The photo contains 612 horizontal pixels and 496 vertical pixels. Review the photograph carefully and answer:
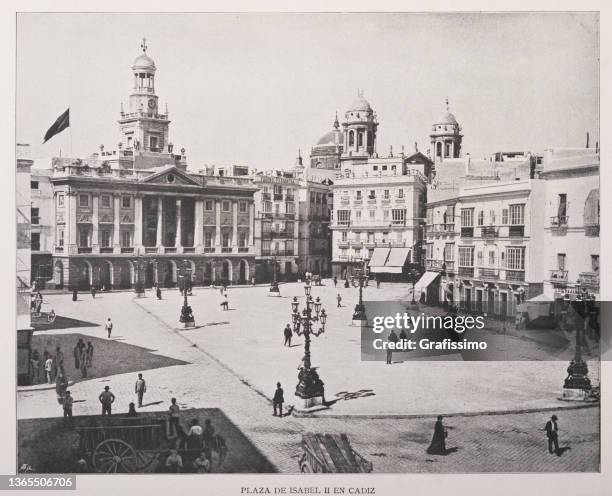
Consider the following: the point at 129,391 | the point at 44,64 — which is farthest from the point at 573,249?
the point at 44,64

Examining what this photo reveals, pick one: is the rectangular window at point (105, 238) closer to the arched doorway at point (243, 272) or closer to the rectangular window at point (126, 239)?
the rectangular window at point (126, 239)

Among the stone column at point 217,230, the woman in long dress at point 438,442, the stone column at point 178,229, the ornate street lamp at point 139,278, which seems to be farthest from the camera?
the stone column at point 217,230

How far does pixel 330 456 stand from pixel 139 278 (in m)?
3.56

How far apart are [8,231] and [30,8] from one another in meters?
2.81

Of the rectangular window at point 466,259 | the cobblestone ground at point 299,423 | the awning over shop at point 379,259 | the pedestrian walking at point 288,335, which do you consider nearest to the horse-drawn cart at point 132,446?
the cobblestone ground at point 299,423

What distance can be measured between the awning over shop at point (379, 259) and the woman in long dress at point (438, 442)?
2.39 m

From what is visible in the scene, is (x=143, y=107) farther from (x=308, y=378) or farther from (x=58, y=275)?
(x=308, y=378)

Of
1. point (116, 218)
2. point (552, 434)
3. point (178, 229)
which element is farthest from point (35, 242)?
point (552, 434)

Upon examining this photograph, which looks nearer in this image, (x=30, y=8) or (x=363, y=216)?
(x=30, y=8)

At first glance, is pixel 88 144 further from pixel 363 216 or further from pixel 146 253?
pixel 363 216

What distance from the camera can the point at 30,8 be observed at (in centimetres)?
998

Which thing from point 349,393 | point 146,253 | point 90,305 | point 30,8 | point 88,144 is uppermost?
point 30,8

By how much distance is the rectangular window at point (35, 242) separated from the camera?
1016 cm

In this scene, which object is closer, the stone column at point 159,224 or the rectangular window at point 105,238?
the rectangular window at point 105,238
